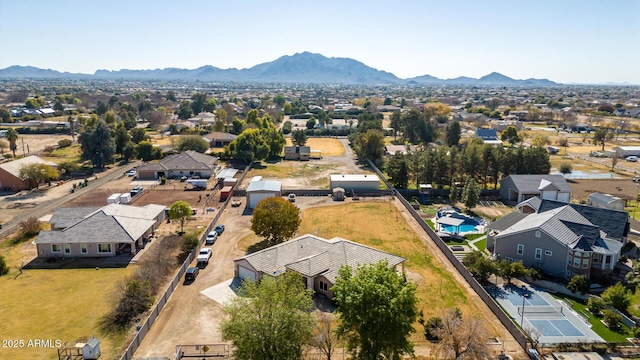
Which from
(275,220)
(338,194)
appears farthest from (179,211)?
(338,194)

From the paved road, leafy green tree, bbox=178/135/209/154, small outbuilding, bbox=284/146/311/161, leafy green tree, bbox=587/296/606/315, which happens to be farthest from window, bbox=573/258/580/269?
leafy green tree, bbox=178/135/209/154

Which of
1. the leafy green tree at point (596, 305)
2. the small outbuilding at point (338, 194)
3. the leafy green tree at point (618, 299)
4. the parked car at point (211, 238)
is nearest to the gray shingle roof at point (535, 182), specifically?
the small outbuilding at point (338, 194)

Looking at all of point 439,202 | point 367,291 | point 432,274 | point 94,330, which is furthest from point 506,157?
point 94,330

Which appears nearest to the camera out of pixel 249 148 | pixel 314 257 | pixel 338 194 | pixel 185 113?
pixel 314 257

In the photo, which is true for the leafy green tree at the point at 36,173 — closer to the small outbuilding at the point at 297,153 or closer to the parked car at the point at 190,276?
the small outbuilding at the point at 297,153

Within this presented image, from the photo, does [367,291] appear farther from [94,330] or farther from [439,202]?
[439,202]

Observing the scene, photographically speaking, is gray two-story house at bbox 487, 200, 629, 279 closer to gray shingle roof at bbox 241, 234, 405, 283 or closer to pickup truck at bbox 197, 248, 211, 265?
gray shingle roof at bbox 241, 234, 405, 283

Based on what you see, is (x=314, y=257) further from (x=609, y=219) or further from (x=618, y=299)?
(x=609, y=219)

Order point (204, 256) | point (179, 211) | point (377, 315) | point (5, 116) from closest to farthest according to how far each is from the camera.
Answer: point (377, 315) → point (204, 256) → point (179, 211) → point (5, 116)
